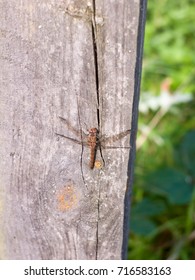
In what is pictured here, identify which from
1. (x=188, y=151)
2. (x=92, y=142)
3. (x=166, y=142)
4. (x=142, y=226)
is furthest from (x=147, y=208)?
(x=92, y=142)

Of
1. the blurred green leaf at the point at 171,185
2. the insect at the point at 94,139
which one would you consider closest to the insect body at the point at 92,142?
A: the insect at the point at 94,139

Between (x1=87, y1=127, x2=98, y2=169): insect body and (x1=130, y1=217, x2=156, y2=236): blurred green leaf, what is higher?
(x1=87, y1=127, x2=98, y2=169): insect body

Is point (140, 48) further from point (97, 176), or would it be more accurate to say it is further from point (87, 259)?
point (87, 259)

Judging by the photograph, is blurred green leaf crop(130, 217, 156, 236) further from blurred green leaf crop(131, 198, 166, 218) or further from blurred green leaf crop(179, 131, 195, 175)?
blurred green leaf crop(179, 131, 195, 175)

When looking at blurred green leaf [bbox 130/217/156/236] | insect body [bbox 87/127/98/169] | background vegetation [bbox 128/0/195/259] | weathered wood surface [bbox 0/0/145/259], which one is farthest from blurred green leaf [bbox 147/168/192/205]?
insect body [bbox 87/127/98/169]

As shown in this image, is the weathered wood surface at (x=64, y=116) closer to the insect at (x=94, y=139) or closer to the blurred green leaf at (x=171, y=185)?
the insect at (x=94, y=139)
